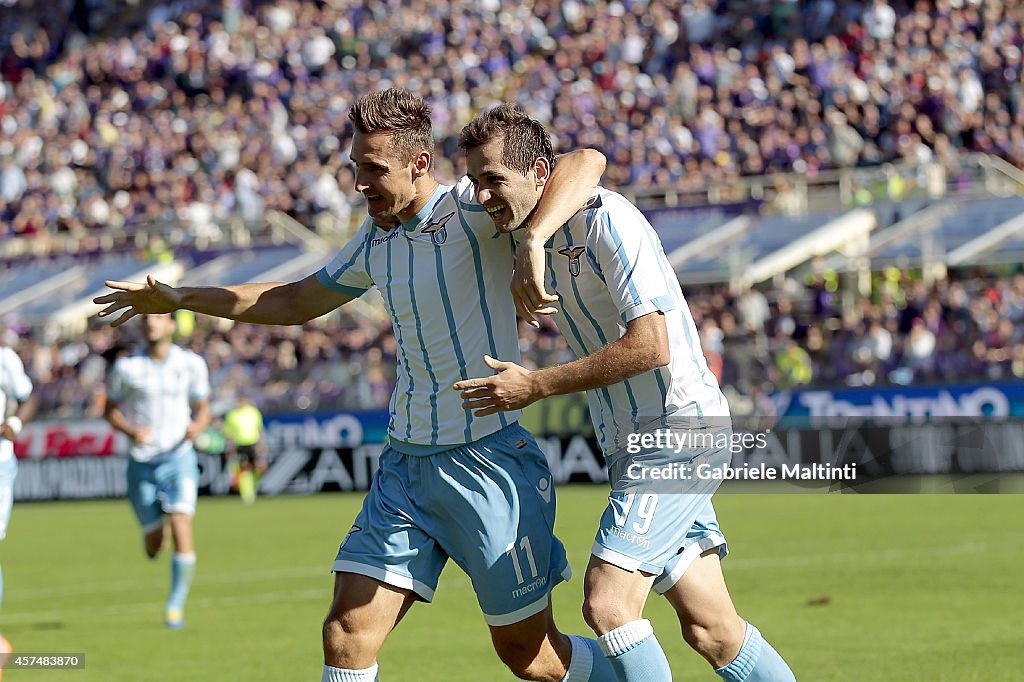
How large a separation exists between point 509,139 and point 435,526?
1416 mm

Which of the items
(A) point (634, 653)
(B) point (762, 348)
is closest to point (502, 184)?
(A) point (634, 653)

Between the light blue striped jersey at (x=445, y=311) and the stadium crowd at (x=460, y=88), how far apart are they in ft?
66.7

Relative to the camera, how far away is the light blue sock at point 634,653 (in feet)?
17.9

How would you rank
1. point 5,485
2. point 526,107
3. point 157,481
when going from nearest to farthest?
point 5,485, point 157,481, point 526,107

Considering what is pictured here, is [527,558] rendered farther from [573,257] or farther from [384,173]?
[384,173]

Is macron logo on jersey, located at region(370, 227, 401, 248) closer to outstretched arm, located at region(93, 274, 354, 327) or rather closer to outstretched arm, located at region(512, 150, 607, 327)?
outstretched arm, located at region(93, 274, 354, 327)

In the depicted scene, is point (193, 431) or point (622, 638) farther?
point (193, 431)

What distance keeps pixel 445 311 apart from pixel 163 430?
7.13 meters

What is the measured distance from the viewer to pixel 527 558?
5895 millimetres

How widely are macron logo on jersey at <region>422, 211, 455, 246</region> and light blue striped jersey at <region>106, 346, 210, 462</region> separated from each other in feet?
23.0

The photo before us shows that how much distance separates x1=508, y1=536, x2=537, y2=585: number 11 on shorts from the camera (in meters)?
5.86

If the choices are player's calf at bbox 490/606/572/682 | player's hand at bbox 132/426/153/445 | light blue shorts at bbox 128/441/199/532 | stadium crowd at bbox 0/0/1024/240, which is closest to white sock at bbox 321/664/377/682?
player's calf at bbox 490/606/572/682

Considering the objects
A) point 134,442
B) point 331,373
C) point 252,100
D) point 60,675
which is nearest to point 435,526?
point 60,675

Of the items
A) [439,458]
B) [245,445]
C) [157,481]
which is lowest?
[245,445]
